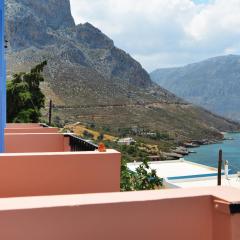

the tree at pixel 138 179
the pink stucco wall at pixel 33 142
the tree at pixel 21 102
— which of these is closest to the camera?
the tree at pixel 138 179

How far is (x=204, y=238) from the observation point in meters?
2.81

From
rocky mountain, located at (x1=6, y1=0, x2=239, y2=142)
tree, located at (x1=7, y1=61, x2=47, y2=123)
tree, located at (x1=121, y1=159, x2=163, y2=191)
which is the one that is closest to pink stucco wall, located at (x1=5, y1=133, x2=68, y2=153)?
tree, located at (x1=121, y1=159, x2=163, y2=191)

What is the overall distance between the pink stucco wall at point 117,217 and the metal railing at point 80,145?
2.81 m

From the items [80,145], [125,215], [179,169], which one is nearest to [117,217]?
[125,215]

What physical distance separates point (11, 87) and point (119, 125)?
57.3 metres

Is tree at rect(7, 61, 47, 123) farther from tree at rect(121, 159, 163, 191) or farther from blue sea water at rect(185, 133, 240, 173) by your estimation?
blue sea water at rect(185, 133, 240, 173)

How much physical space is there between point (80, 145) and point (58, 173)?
2441 millimetres

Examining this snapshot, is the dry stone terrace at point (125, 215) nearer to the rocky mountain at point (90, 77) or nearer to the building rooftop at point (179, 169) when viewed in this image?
the building rooftop at point (179, 169)

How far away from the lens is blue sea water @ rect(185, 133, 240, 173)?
75.8 m

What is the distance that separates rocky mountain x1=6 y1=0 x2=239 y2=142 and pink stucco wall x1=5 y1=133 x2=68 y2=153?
58130 mm

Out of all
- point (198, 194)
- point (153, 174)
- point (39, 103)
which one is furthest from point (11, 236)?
point (39, 103)

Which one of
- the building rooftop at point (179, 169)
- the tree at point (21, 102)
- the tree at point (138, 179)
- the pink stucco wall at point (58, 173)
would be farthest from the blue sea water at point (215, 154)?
the pink stucco wall at point (58, 173)

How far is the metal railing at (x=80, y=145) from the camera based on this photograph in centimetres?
583

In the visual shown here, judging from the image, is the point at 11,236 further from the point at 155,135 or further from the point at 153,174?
the point at 155,135
